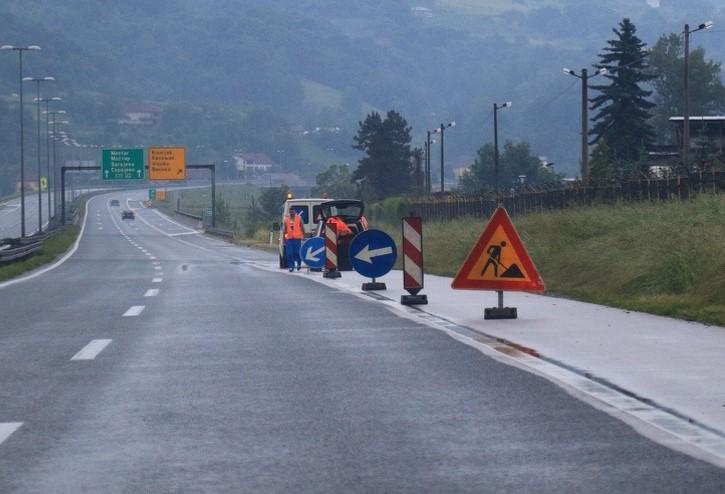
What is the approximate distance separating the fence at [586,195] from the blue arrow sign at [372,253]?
7443 mm

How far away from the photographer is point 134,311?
18.7 m

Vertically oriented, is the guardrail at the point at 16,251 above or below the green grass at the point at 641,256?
below

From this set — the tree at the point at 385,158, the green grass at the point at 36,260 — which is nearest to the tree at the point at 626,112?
the tree at the point at 385,158

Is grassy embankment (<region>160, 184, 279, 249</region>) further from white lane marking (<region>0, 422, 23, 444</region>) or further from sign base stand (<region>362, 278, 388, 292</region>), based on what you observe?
white lane marking (<region>0, 422, 23, 444</region>)

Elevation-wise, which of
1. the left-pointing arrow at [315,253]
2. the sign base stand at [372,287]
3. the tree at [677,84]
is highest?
the tree at [677,84]

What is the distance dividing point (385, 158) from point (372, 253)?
123 meters

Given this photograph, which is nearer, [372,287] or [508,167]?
[372,287]

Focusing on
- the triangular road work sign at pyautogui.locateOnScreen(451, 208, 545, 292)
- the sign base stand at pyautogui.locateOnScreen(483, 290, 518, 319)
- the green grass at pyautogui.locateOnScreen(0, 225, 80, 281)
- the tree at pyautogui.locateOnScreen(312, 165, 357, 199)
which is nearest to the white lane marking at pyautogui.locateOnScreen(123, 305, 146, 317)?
the triangular road work sign at pyautogui.locateOnScreen(451, 208, 545, 292)

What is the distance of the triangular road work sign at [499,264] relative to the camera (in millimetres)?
16125

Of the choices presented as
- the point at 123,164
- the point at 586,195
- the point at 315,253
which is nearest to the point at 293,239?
the point at 315,253

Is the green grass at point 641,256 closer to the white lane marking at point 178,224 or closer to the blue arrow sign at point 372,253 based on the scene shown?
the blue arrow sign at point 372,253

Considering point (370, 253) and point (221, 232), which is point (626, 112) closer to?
point (221, 232)

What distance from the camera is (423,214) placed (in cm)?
6850

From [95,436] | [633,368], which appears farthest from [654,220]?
[95,436]
